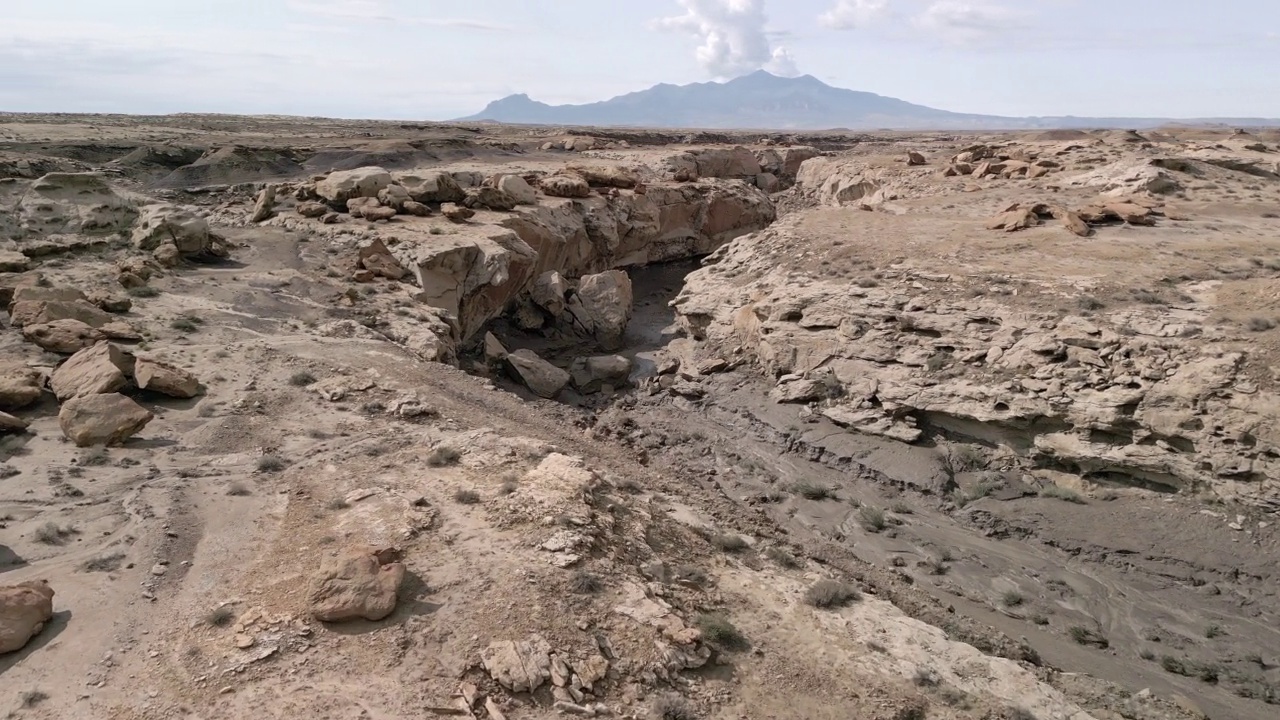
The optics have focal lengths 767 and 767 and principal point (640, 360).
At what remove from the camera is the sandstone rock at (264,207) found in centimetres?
2381

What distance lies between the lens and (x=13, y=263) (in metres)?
16.8

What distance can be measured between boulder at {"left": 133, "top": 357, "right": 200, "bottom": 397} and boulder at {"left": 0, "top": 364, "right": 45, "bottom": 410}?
50.2 inches

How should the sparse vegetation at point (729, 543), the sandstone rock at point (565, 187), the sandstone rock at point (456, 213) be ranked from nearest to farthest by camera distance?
the sparse vegetation at point (729, 543)
the sandstone rock at point (456, 213)
the sandstone rock at point (565, 187)

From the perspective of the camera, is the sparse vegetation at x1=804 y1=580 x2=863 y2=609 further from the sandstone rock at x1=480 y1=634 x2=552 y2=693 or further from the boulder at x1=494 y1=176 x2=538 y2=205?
the boulder at x1=494 y1=176 x2=538 y2=205

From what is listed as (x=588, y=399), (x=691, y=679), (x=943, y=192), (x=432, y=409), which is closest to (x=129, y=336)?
(x=432, y=409)

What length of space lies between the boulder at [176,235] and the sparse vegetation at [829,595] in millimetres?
18025

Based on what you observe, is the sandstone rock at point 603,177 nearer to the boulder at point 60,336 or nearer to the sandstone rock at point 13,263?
the sandstone rock at point 13,263

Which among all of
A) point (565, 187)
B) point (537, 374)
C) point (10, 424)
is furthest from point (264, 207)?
point (10, 424)

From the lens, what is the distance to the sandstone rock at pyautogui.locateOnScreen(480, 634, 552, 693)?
23.0 ft

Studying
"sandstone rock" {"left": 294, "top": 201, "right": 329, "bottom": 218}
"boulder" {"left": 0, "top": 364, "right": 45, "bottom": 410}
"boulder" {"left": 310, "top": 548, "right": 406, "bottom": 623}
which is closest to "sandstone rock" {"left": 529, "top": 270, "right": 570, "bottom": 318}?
"sandstone rock" {"left": 294, "top": 201, "right": 329, "bottom": 218}

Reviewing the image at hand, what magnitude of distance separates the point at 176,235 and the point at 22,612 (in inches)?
596

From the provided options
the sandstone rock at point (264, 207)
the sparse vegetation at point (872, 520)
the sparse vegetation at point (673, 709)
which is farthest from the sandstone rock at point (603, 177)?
the sparse vegetation at point (673, 709)

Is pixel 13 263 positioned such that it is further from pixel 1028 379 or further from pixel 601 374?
pixel 1028 379

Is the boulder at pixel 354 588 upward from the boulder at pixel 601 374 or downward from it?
upward
